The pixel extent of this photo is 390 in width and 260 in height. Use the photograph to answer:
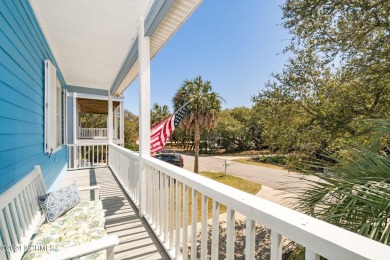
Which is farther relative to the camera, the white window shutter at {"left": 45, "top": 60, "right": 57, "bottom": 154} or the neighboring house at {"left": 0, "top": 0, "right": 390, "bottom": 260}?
the white window shutter at {"left": 45, "top": 60, "right": 57, "bottom": 154}

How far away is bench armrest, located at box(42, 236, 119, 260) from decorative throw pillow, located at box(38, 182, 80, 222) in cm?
114

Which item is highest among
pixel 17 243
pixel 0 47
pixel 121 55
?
pixel 121 55

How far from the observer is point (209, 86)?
48.4 ft

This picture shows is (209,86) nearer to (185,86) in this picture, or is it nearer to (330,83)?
(185,86)

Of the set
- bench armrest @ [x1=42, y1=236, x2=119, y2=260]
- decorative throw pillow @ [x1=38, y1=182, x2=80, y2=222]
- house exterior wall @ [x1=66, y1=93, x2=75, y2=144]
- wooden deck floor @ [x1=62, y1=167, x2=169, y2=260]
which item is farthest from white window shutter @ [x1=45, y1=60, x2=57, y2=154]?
house exterior wall @ [x1=66, y1=93, x2=75, y2=144]

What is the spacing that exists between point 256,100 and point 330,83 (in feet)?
5.38

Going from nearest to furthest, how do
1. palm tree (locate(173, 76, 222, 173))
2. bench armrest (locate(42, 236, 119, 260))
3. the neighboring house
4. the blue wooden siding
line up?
the neighboring house → bench armrest (locate(42, 236, 119, 260)) → the blue wooden siding → palm tree (locate(173, 76, 222, 173))

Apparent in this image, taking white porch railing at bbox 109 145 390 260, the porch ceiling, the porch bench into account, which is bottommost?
the porch bench

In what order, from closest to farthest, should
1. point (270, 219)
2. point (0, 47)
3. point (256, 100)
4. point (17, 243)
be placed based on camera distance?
point (270, 219)
point (17, 243)
point (0, 47)
point (256, 100)

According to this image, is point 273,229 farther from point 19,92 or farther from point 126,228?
point 19,92

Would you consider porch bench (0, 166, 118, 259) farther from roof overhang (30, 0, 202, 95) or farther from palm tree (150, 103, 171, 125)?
palm tree (150, 103, 171, 125)

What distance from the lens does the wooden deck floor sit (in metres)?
2.09

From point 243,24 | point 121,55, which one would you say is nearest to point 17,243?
point 121,55

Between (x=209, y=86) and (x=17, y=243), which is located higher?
(x=209, y=86)
